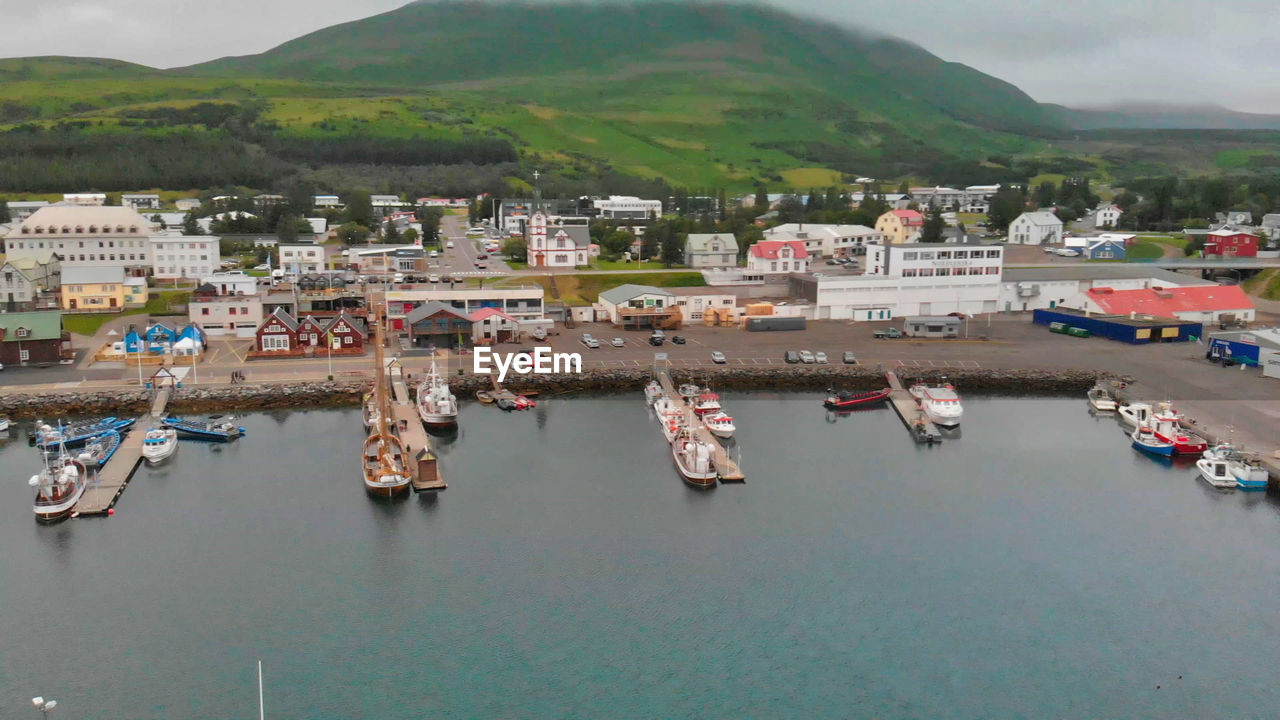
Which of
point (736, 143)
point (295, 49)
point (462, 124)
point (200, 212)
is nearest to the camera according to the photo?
point (200, 212)

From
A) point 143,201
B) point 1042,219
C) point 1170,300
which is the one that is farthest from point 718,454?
point 143,201

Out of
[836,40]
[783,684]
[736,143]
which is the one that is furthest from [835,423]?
[836,40]

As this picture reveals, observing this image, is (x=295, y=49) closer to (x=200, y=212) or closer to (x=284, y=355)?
(x=200, y=212)

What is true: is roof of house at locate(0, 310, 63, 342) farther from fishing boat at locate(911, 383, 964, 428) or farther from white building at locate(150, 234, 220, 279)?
fishing boat at locate(911, 383, 964, 428)

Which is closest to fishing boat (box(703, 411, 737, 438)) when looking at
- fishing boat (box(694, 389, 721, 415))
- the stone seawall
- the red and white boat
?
fishing boat (box(694, 389, 721, 415))

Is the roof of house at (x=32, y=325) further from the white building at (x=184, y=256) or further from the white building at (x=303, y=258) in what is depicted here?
the white building at (x=303, y=258)

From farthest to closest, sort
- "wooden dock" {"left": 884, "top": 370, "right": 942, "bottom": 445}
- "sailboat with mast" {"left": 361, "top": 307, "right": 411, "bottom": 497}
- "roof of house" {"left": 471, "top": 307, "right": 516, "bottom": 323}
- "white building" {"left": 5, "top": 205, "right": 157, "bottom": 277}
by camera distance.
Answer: "white building" {"left": 5, "top": 205, "right": 157, "bottom": 277} < "roof of house" {"left": 471, "top": 307, "right": 516, "bottom": 323} < "wooden dock" {"left": 884, "top": 370, "right": 942, "bottom": 445} < "sailboat with mast" {"left": 361, "top": 307, "right": 411, "bottom": 497}
